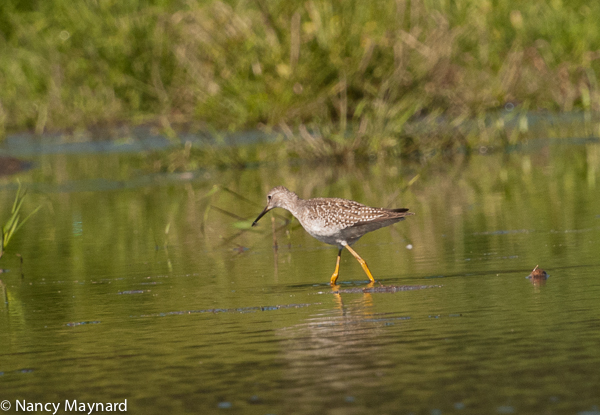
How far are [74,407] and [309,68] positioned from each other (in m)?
18.5

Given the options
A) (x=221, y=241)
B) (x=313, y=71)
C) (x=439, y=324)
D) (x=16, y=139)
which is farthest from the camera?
(x=16, y=139)

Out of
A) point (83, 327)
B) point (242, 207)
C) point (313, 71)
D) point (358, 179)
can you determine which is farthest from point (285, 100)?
point (83, 327)

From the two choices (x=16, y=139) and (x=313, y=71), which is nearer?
(x=313, y=71)

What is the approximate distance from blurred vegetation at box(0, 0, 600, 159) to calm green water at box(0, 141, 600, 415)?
6054mm

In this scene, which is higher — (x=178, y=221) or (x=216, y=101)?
(x=216, y=101)

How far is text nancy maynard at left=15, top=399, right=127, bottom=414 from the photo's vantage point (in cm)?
573

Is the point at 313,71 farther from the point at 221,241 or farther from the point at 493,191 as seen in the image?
the point at 221,241

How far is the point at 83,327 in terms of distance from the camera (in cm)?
804

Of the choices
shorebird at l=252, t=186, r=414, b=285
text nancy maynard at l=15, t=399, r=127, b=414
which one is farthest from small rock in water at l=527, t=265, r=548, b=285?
text nancy maynard at l=15, t=399, r=127, b=414

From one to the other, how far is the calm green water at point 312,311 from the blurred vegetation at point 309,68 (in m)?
6.05

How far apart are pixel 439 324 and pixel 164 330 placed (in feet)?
5.91

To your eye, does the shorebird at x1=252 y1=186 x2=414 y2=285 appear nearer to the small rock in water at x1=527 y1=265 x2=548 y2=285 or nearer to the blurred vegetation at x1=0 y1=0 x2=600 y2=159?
the small rock in water at x1=527 y1=265 x2=548 y2=285

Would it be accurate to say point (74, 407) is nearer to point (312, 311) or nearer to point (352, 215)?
point (312, 311)

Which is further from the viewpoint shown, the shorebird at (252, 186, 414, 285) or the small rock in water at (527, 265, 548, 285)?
the shorebird at (252, 186, 414, 285)
